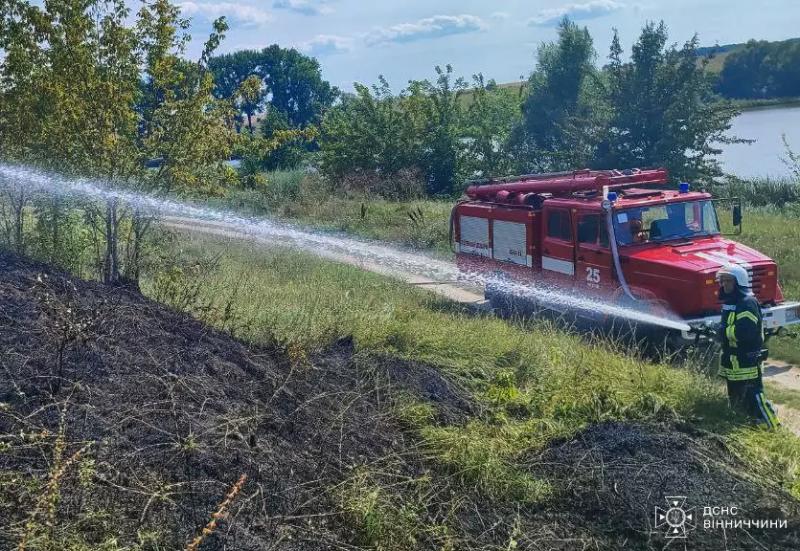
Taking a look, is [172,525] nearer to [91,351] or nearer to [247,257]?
[91,351]

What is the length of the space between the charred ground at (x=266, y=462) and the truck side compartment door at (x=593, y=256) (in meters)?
4.39

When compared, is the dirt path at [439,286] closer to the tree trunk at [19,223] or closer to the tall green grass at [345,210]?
the tall green grass at [345,210]

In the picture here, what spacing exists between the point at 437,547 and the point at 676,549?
1449 mm

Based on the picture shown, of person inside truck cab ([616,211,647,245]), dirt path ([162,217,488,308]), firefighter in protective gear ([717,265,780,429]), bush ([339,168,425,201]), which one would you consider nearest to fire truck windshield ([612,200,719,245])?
person inside truck cab ([616,211,647,245])

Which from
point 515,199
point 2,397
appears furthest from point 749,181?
point 2,397

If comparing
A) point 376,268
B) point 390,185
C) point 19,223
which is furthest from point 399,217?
point 19,223

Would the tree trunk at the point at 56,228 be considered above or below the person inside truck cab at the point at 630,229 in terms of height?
above

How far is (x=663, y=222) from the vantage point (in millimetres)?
10453

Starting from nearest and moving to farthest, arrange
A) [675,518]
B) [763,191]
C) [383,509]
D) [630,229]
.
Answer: [383,509], [675,518], [630,229], [763,191]

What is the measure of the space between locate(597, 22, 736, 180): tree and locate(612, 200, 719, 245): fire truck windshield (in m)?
13.4

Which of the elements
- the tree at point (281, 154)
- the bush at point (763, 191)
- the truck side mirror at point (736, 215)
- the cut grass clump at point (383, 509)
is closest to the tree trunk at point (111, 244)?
the cut grass clump at point (383, 509)

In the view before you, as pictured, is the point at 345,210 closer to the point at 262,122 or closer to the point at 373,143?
the point at 373,143

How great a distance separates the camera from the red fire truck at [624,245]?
376 inches

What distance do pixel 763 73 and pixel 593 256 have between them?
143 ft
